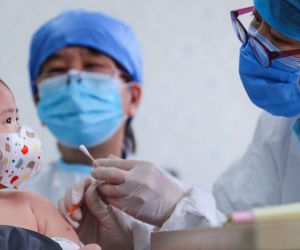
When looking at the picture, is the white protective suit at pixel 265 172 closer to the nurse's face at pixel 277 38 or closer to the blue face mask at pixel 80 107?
the nurse's face at pixel 277 38

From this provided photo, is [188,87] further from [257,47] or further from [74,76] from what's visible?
[257,47]

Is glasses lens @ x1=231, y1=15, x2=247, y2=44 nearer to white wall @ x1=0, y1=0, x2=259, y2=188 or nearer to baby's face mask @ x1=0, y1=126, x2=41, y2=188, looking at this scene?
baby's face mask @ x1=0, y1=126, x2=41, y2=188

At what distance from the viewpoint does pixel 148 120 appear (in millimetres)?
2744

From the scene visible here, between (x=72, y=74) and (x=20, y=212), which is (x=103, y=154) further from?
(x=20, y=212)

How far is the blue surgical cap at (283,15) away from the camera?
3.51 ft

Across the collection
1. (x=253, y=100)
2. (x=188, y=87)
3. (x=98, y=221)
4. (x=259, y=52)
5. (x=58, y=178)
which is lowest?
(x=58, y=178)

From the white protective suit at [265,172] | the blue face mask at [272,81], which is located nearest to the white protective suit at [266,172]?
the white protective suit at [265,172]

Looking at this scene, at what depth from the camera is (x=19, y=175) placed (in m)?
1.03

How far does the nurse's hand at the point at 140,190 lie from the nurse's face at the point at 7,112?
0.23 meters

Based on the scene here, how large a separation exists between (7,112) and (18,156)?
0.08m

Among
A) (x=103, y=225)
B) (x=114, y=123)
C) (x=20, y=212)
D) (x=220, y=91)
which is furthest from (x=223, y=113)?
(x=20, y=212)

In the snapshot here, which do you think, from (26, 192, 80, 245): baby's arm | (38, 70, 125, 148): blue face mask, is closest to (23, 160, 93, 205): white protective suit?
(38, 70, 125, 148): blue face mask

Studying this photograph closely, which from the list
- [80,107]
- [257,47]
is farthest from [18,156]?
[80,107]

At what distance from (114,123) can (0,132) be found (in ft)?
3.29
